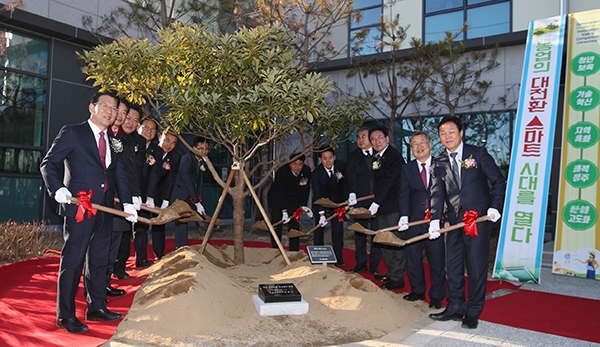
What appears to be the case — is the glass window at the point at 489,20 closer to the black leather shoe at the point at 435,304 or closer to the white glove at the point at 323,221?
the white glove at the point at 323,221

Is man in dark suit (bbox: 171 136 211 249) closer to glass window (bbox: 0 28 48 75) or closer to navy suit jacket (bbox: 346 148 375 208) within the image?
navy suit jacket (bbox: 346 148 375 208)

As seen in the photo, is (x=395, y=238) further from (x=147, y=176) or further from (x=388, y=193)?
(x=147, y=176)

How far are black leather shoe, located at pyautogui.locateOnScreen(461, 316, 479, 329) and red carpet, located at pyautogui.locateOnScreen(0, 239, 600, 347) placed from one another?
0.33 metres

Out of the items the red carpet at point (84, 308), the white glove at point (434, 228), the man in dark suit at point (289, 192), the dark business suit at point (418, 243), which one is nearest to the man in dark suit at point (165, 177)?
the red carpet at point (84, 308)

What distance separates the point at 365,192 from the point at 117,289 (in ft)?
11.5

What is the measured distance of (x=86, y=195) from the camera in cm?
317

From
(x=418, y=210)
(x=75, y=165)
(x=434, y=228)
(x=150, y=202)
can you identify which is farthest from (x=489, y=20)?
(x=75, y=165)

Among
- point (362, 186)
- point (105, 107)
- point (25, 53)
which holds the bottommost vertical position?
point (362, 186)

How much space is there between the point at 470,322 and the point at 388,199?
2108 mm

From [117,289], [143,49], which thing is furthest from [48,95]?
[117,289]

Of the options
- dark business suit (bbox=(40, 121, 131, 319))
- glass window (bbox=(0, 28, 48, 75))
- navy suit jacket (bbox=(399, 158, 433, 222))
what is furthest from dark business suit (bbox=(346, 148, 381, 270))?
glass window (bbox=(0, 28, 48, 75))

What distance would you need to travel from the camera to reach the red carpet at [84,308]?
2.97 metres

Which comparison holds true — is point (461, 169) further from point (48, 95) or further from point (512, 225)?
point (48, 95)

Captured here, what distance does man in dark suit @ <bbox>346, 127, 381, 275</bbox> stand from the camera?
5883 mm
